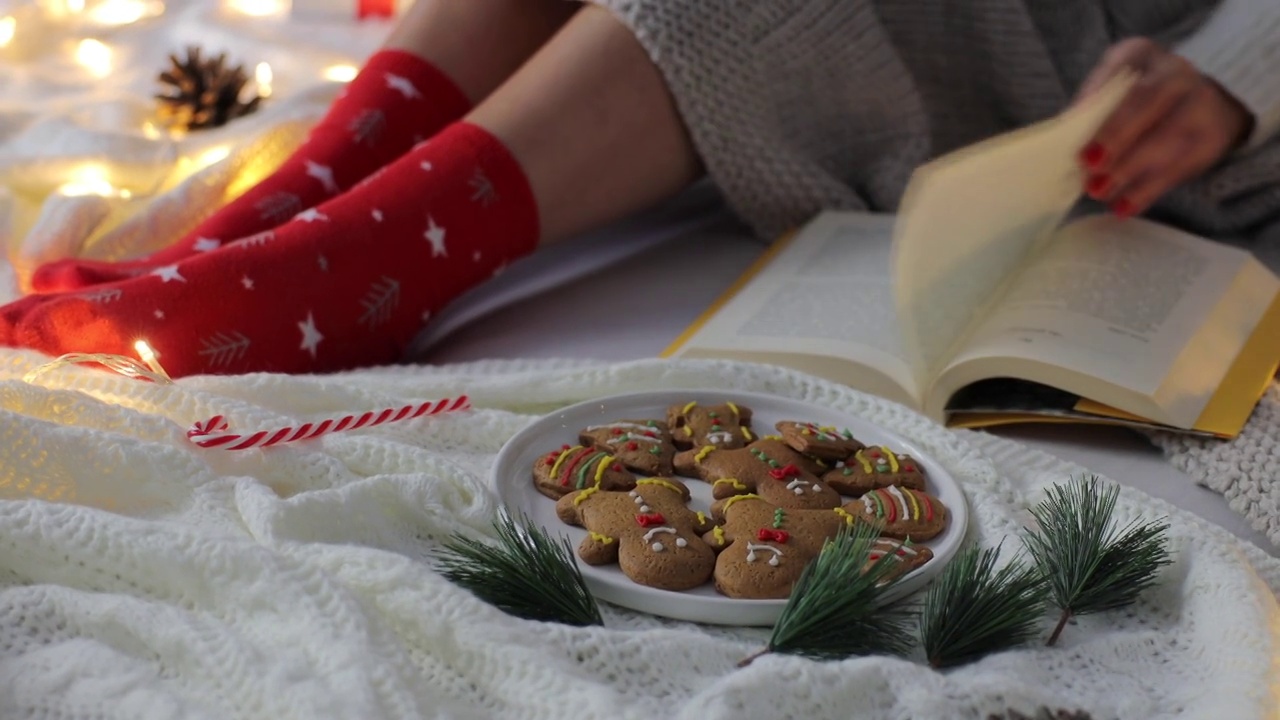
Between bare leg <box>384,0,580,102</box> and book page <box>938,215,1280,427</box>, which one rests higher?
bare leg <box>384,0,580,102</box>

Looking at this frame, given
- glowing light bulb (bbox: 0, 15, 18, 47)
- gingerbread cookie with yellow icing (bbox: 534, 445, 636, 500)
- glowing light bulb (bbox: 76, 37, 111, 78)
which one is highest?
glowing light bulb (bbox: 0, 15, 18, 47)

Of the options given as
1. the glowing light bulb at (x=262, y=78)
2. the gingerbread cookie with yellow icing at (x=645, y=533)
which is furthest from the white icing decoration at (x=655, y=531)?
the glowing light bulb at (x=262, y=78)

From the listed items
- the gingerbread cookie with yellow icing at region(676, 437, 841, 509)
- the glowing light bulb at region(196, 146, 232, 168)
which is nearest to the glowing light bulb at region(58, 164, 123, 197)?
the glowing light bulb at region(196, 146, 232, 168)

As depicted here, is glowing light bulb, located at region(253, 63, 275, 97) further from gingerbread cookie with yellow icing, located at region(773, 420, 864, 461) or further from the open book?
gingerbread cookie with yellow icing, located at region(773, 420, 864, 461)

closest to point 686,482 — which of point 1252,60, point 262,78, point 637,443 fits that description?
point 637,443

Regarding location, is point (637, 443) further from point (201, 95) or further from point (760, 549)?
point (201, 95)

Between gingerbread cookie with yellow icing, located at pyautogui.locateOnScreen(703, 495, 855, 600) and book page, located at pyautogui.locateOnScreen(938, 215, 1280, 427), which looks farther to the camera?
book page, located at pyautogui.locateOnScreen(938, 215, 1280, 427)

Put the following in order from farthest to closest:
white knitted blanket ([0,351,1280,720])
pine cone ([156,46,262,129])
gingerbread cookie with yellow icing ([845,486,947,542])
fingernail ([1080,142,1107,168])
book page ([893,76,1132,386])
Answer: pine cone ([156,46,262,129])
fingernail ([1080,142,1107,168])
book page ([893,76,1132,386])
gingerbread cookie with yellow icing ([845,486,947,542])
white knitted blanket ([0,351,1280,720])

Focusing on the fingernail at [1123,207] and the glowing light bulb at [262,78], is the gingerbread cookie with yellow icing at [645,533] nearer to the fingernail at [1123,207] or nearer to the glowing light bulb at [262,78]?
the fingernail at [1123,207]
